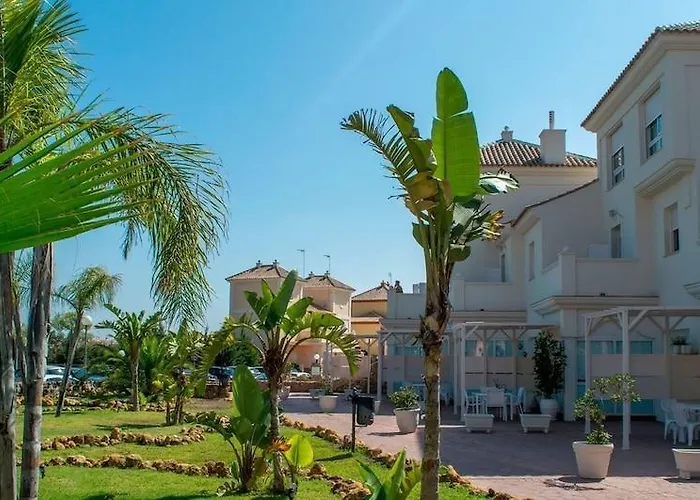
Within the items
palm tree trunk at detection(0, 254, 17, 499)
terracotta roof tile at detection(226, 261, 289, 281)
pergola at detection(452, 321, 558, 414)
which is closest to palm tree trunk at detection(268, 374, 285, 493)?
palm tree trunk at detection(0, 254, 17, 499)

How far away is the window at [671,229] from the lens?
21953 mm

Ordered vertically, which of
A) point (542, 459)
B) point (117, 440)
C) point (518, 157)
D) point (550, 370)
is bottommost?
point (542, 459)

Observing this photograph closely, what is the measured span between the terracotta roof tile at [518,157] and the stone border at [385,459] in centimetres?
1724

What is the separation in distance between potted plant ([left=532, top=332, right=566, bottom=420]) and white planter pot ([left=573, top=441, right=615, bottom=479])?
10.5m

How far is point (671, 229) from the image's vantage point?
22.4 m

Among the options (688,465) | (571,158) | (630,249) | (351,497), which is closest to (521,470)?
(688,465)

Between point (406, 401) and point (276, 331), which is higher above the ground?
point (276, 331)

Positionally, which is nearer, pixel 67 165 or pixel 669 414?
pixel 67 165

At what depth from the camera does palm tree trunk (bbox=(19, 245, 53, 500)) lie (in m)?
6.79

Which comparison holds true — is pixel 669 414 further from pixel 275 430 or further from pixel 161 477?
pixel 161 477

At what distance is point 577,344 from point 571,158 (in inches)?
570

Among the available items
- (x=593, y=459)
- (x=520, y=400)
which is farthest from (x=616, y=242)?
(x=593, y=459)

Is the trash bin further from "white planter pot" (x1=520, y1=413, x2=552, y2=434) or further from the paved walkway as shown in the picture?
"white planter pot" (x1=520, y1=413, x2=552, y2=434)

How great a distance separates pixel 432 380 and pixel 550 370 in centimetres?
1704
